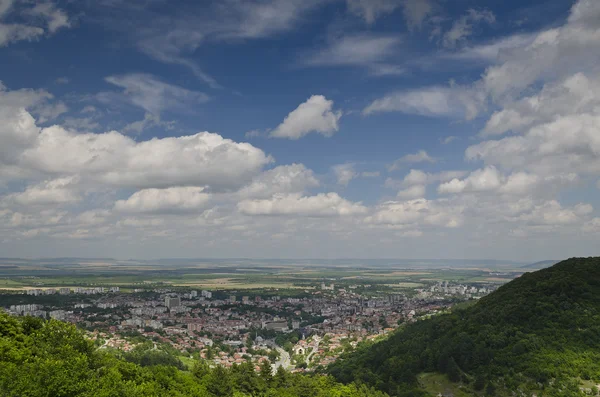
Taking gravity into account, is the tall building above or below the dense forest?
below

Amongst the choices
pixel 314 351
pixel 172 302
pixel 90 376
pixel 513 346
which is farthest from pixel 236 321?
pixel 90 376

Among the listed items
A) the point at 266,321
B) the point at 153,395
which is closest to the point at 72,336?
the point at 153,395

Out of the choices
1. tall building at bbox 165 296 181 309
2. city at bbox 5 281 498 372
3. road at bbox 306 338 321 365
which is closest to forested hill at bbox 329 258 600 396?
road at bbox 306 338 321 365

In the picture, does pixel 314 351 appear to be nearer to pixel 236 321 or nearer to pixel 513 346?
pixel 236 321

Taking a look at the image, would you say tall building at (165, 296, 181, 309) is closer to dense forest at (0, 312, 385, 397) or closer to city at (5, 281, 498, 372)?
city at (5, 281, 498, 372)

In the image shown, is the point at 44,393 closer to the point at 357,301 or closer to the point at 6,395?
the point at 6,395

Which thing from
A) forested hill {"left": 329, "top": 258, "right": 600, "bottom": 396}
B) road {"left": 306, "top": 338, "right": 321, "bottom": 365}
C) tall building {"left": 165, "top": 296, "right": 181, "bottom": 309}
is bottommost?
road {"left": 306, "top": 338, "right": 321, "bottom": 365}
